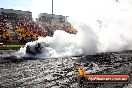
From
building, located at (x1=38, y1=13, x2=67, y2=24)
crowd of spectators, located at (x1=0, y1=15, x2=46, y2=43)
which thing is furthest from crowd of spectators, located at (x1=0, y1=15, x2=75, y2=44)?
building, located at (x1=38, y1=13, x2=67, y2=24)

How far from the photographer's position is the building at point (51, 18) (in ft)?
309

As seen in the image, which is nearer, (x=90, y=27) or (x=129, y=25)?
(x=90, y=27)

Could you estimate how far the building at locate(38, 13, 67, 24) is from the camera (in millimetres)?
94125

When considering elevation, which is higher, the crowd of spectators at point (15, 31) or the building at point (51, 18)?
the building at point (51, 18)

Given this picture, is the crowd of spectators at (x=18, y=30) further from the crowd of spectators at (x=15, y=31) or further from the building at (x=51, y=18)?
the building at (x=51, y=18)

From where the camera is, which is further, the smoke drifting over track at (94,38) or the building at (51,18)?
the building at (51,18)

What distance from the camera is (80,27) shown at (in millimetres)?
50469

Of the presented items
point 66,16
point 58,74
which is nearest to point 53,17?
point 66,16

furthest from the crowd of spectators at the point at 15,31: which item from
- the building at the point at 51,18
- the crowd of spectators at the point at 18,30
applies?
the building at the point at 51,18

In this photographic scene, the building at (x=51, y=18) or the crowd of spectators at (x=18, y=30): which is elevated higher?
the building at (x=51, y=18)

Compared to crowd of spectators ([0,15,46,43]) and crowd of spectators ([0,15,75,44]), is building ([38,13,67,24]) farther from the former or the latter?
crowd of spectators ([0,15,46,43])

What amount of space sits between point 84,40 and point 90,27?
419cm

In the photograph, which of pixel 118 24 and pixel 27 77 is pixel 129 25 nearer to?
pixel 118 24

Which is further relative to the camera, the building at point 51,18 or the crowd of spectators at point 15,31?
the building at point 51,18
